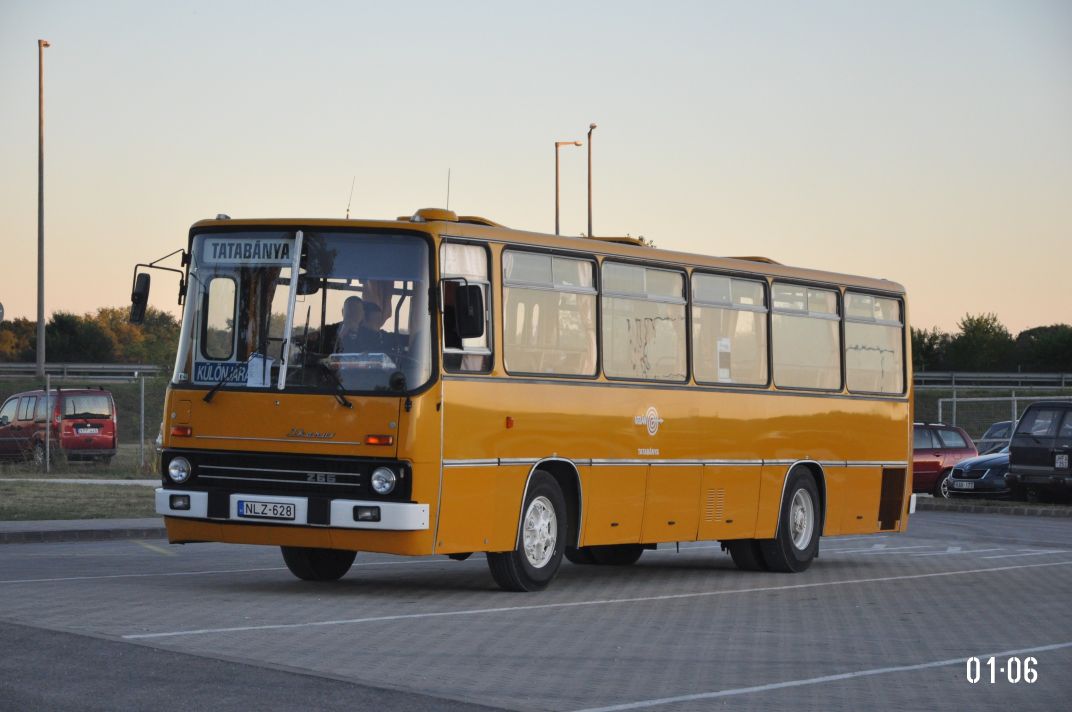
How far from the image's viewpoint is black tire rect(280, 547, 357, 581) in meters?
17.1

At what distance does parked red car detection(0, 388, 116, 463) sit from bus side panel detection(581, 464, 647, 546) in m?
26.8

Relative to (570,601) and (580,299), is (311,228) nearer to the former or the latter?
(580,299)

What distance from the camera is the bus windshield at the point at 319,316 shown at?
15.1m

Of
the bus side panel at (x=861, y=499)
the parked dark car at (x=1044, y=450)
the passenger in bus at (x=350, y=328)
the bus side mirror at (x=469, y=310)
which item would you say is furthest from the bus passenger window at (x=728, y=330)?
the parked dark car at (x=1044, y=450)

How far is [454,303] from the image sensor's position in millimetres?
15250

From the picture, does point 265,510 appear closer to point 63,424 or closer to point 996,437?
point 63,424

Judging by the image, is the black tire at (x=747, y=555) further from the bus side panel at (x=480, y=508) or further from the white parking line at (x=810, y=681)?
the white parking line at (x=810, y=681)

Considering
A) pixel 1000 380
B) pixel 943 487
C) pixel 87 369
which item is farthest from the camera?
pixel 1000 380

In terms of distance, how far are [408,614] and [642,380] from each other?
15.2 ft

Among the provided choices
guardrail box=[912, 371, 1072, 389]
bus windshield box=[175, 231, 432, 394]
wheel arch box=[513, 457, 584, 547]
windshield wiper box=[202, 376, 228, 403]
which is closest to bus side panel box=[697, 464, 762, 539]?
wheel arch box=[513, 457, 584, 547]

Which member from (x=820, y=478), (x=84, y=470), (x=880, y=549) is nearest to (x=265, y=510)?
(x=820, y=478)

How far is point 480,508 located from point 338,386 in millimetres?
1627

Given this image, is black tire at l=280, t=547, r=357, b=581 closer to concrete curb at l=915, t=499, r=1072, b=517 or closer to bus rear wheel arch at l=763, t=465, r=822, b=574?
bus rear wheel arch at l=763, t=465, r=822, b=574

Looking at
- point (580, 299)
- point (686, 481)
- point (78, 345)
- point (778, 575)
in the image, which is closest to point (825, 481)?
point (778, 575)
